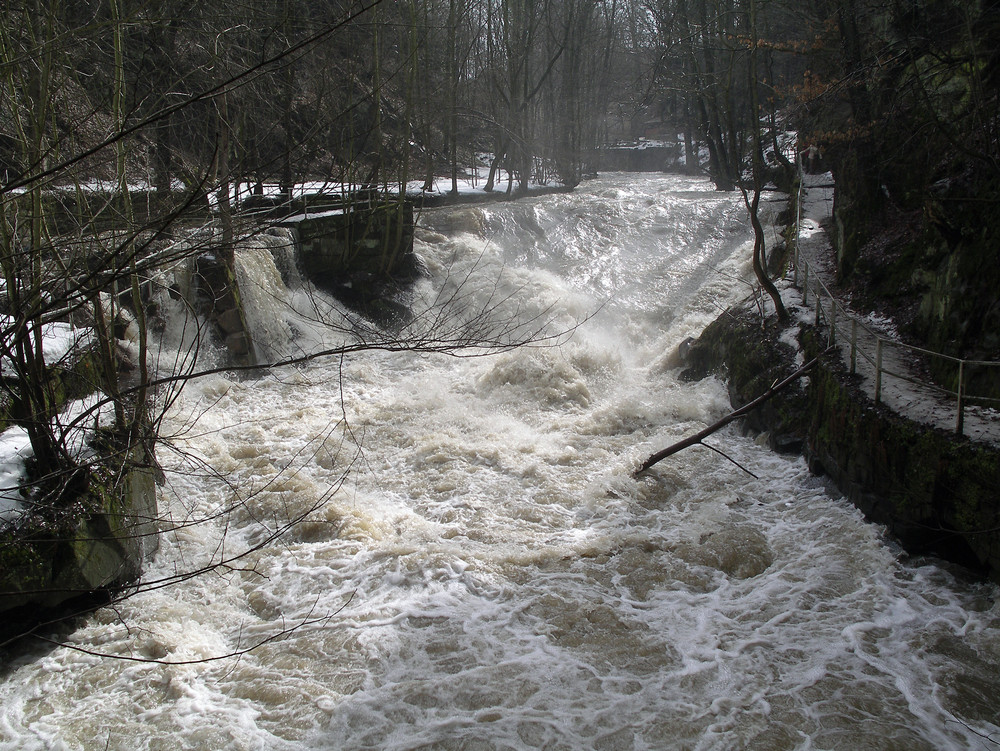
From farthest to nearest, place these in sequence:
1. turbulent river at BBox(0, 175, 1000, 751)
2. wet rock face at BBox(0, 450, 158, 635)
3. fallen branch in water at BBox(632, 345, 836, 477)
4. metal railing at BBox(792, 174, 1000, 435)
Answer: fallen branch in water at BBox(632, 345, 836, 477)
metal railing at BBox(792, 174, 1000, 435)
wet rock face at BBox(0, 450, 158, 635)
turbulent river at BBox(0, 175, 1000, 751)

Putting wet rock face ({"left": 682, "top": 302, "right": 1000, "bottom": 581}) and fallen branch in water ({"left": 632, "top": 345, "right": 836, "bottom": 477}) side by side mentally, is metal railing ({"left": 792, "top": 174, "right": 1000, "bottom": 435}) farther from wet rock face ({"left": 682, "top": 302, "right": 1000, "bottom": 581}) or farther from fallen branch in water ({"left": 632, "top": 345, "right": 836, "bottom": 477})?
fallen branch in water ({"left": 632, "top": 345, "right": 836, "bottom": 477})

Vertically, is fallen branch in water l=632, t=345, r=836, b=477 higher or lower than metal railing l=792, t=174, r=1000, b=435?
lower

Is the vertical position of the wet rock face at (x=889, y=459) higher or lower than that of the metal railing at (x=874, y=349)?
lower

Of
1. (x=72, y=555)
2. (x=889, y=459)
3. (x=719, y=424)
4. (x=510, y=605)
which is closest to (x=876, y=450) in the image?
(x=889, y=459)

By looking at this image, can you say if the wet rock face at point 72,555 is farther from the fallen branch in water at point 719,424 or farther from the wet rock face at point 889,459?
the wet rock face at point 889,459

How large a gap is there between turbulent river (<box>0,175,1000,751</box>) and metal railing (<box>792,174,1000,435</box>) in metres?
1.40

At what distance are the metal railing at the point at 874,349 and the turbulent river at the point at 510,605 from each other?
1399mm

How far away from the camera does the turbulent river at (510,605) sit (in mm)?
4664

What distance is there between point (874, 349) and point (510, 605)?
5.21 meters

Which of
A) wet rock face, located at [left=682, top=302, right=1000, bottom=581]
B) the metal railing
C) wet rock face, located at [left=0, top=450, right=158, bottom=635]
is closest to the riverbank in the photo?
wet rock face, located at [left=682, top=302, right=1000, bottom=581]

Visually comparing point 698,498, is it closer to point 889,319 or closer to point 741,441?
point 741,441

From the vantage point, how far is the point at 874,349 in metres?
8.13

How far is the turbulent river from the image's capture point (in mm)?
4664

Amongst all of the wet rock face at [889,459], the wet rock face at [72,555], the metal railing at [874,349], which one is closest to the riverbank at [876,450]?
the wet rock face at [889,459]
